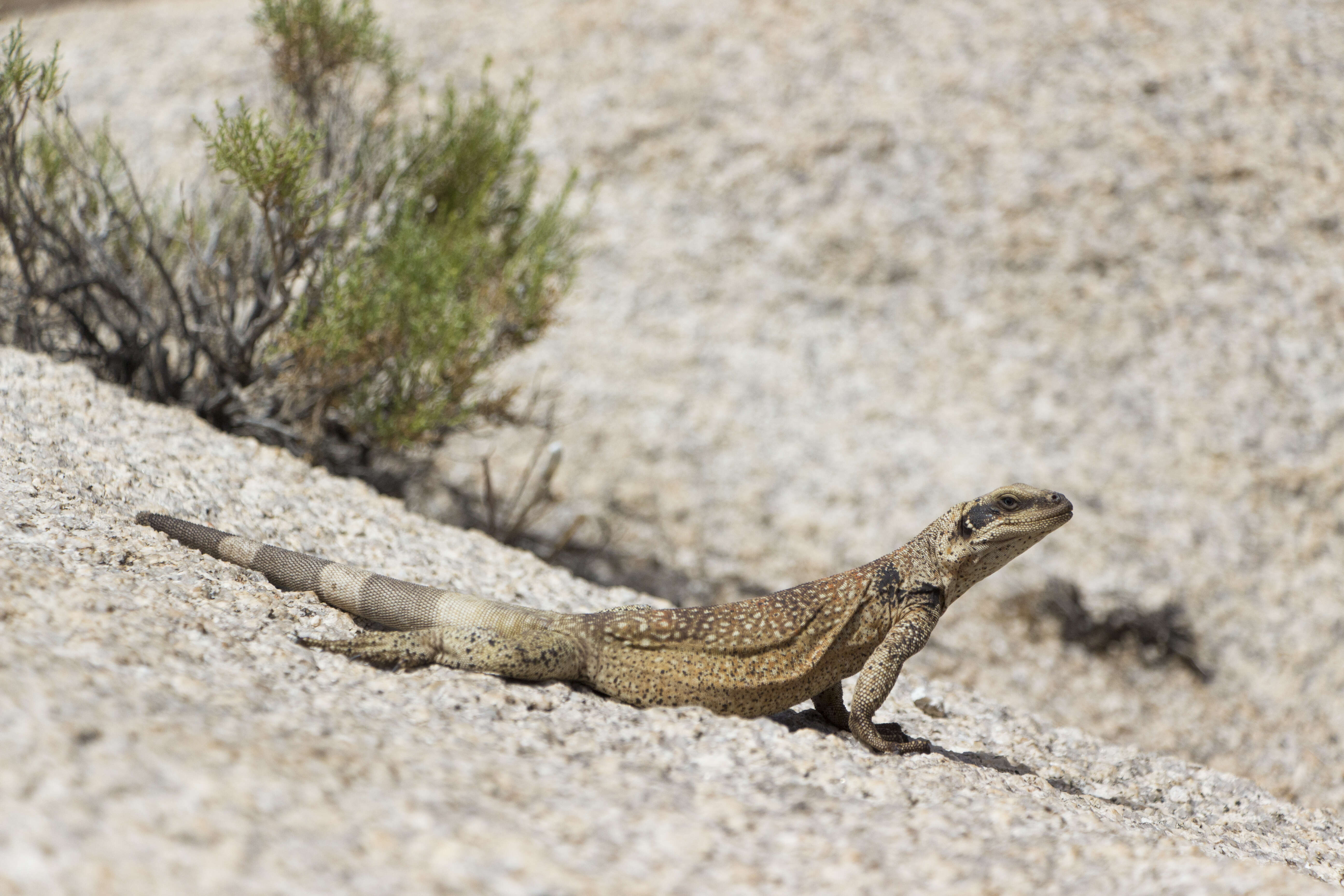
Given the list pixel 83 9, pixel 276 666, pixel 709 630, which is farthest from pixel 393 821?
pixel 83 9

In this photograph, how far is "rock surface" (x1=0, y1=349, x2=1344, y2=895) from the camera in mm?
2613

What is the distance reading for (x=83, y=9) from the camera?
15.2 m

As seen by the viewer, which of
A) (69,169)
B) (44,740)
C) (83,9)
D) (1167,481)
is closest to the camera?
(44,740)

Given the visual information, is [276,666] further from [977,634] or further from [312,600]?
[977,634]

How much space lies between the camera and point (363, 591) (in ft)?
14.7

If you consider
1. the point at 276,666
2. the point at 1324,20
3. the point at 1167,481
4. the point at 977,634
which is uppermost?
the point at 1324,20

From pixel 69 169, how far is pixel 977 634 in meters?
8.55

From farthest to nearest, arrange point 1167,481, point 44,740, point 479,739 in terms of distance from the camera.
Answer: point 1167,481 < point 479,739 < point 44,740

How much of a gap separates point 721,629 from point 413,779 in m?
1.60

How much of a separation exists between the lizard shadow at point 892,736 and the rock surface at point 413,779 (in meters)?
0.03

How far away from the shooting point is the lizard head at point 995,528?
441 centimetres

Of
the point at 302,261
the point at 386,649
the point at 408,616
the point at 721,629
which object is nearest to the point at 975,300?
the point at 302,261

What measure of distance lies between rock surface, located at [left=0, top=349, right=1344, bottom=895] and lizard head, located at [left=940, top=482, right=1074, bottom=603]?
33.1 inches

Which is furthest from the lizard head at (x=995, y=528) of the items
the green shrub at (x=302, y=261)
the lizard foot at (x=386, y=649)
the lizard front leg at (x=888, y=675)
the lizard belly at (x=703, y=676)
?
the green shrub at (x=302, y=261)
